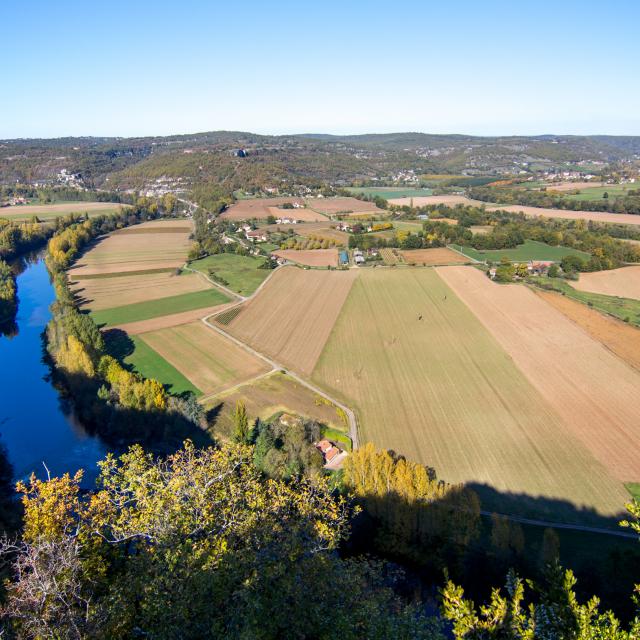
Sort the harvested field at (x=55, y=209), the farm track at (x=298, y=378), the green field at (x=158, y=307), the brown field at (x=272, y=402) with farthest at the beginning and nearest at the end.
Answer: the harvested field at (x=55, y=209)
the green field at (x=158, y=307)
the brown field at (x=272, y=402)
the farm track at (x=298, y=378)

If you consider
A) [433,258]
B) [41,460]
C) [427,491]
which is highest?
[433,258]

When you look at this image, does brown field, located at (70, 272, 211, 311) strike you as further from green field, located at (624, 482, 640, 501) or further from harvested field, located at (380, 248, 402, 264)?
green field, located at (624, 482, 640, 501)

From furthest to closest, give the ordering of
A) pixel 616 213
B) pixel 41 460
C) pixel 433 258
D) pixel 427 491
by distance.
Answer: pixel 616 213, pixel 433 258, pixel 41 460, pixel 427 491

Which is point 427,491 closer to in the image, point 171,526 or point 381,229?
point 171,526

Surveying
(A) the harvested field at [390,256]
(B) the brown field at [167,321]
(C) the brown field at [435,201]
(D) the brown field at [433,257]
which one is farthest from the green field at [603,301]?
(C) the brown field at [435,201]

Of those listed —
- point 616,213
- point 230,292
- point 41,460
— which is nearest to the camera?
point 41,460

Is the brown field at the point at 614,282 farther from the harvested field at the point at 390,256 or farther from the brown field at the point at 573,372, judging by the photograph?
the harvested field at the point at 390,256

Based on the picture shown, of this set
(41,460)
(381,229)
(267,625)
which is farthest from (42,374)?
(381,229)
